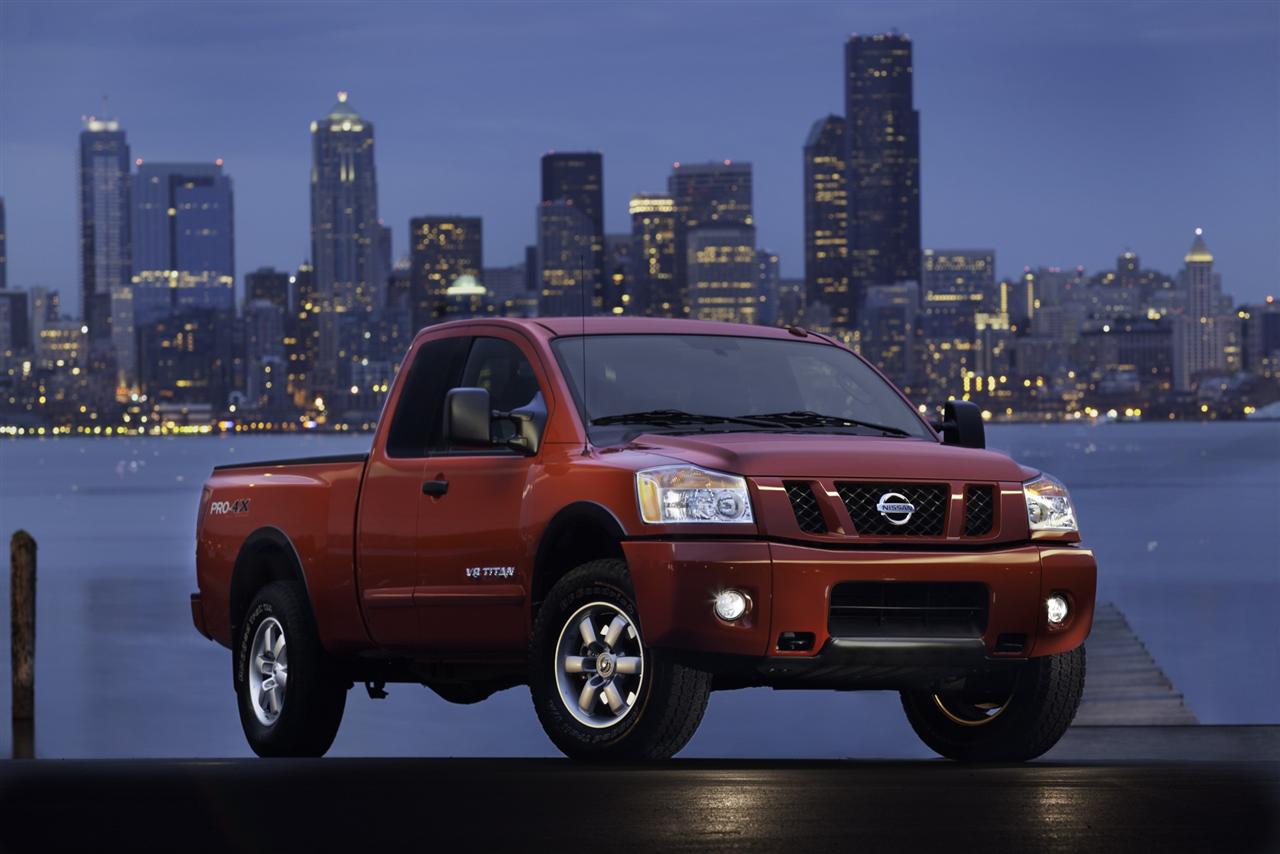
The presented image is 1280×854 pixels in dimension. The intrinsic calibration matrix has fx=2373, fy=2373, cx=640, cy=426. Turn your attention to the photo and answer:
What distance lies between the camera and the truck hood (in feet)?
31.6

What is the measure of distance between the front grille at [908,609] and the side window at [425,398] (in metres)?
2.65

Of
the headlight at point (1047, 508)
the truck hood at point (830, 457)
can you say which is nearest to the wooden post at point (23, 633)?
the truck hood at point (830, 457)

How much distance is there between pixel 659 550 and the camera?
9.51 meters

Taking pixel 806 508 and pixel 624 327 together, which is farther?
pixel 624 327

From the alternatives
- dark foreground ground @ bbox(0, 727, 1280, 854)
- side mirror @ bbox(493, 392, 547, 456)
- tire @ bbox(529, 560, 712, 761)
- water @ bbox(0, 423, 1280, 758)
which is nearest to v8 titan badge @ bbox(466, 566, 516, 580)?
tire @ bbox(529, 560, 712, 761)

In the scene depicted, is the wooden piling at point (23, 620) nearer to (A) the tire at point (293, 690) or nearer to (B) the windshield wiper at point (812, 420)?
(A) the tire at point (293, 690)

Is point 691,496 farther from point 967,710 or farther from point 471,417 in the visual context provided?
point 967,710

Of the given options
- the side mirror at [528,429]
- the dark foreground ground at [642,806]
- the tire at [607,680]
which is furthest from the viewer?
the side mirror at [528,429]

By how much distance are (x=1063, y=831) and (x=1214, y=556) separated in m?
96.5

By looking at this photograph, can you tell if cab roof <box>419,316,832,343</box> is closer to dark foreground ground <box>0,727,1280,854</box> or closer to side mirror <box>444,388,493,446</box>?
side mirror <box>444,388,493,446</box>

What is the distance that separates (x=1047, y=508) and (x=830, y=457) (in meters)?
1.05

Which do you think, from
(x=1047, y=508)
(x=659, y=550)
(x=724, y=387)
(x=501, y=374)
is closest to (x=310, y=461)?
(x=501, y=374)

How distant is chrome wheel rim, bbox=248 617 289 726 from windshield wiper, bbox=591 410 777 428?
260 cm

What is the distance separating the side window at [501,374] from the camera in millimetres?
11289
